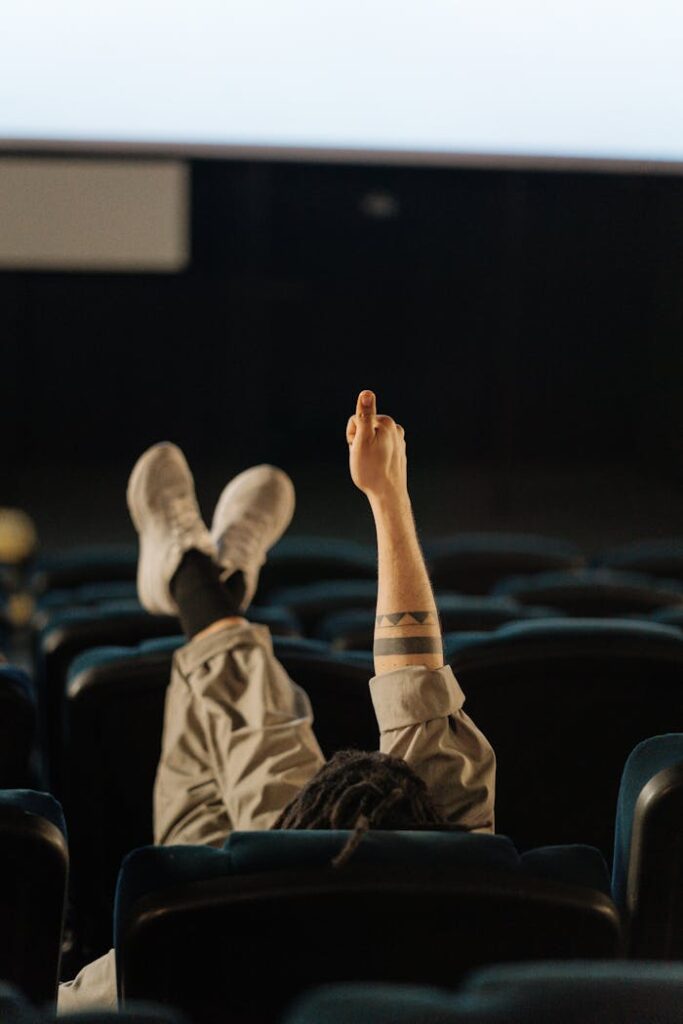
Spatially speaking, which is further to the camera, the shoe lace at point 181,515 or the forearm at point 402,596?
the shoe lace at point 181,515

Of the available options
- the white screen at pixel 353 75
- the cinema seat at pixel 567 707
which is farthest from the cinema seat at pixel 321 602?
the white screen at pixel 353 75

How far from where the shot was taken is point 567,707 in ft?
5.57

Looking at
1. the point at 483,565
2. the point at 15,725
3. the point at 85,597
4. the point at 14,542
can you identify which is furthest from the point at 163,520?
the point at 14,542

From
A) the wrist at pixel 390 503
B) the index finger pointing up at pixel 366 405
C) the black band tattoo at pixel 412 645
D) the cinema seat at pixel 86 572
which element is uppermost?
the index finger pointing up at pixel 366 405

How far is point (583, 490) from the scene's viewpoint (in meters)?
7.27

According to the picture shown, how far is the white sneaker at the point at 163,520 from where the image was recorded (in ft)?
6.53

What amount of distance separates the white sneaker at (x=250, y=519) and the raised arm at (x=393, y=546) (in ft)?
2.28

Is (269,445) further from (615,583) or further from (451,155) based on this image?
(615,583)

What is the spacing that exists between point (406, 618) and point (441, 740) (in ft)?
0.47

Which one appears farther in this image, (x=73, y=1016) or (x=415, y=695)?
(x=415, y=695)

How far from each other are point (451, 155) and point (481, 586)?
1.10 metres

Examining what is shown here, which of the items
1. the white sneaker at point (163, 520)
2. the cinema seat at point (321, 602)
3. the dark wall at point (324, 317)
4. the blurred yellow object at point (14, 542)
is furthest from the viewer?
the dark wall at point (324, 317)

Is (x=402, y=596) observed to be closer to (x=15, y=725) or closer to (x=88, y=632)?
(x=15, y=725)

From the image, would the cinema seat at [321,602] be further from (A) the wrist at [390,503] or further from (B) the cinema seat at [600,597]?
(A) the wrist at [390,503]
